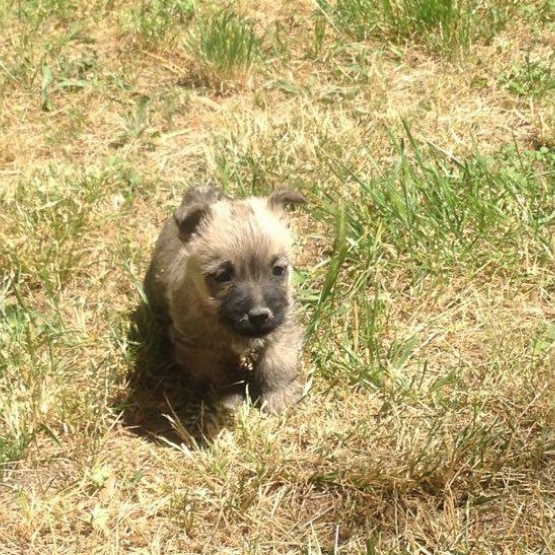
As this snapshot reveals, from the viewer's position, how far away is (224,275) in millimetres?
4082

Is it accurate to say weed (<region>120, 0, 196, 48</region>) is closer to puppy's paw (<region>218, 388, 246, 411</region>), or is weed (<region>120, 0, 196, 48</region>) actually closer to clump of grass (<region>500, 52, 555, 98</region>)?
clump of grass (<region>500, 52, 555, 98</region>)

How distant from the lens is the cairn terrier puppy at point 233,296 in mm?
3998

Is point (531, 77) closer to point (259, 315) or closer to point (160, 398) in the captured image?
point (259, 315)

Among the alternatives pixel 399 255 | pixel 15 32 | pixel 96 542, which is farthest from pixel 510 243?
pixel 15 32

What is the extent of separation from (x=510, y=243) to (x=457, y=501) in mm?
1517

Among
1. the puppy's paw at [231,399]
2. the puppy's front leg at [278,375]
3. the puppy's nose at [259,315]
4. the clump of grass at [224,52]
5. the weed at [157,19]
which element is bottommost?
the puppy's paw at [231,399]

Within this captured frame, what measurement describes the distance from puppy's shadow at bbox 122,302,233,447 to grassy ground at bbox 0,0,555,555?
0.01 metres

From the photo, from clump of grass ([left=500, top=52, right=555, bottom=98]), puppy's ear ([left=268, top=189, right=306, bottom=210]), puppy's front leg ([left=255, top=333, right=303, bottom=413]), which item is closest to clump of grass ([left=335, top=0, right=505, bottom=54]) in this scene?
clump of grass ([left=500, top=52, right=555, bottom=98])

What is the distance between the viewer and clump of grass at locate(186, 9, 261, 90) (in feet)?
20.0

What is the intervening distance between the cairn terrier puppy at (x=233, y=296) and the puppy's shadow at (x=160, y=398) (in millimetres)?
95

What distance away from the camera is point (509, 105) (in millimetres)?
5844

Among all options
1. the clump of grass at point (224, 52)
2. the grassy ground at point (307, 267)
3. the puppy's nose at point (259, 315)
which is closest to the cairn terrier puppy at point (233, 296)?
the puppy's nose at point (259, 315)

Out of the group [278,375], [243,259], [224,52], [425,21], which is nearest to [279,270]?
[243,259]

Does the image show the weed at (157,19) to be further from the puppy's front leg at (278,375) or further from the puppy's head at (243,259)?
the puppy's front leg at (278,375)
